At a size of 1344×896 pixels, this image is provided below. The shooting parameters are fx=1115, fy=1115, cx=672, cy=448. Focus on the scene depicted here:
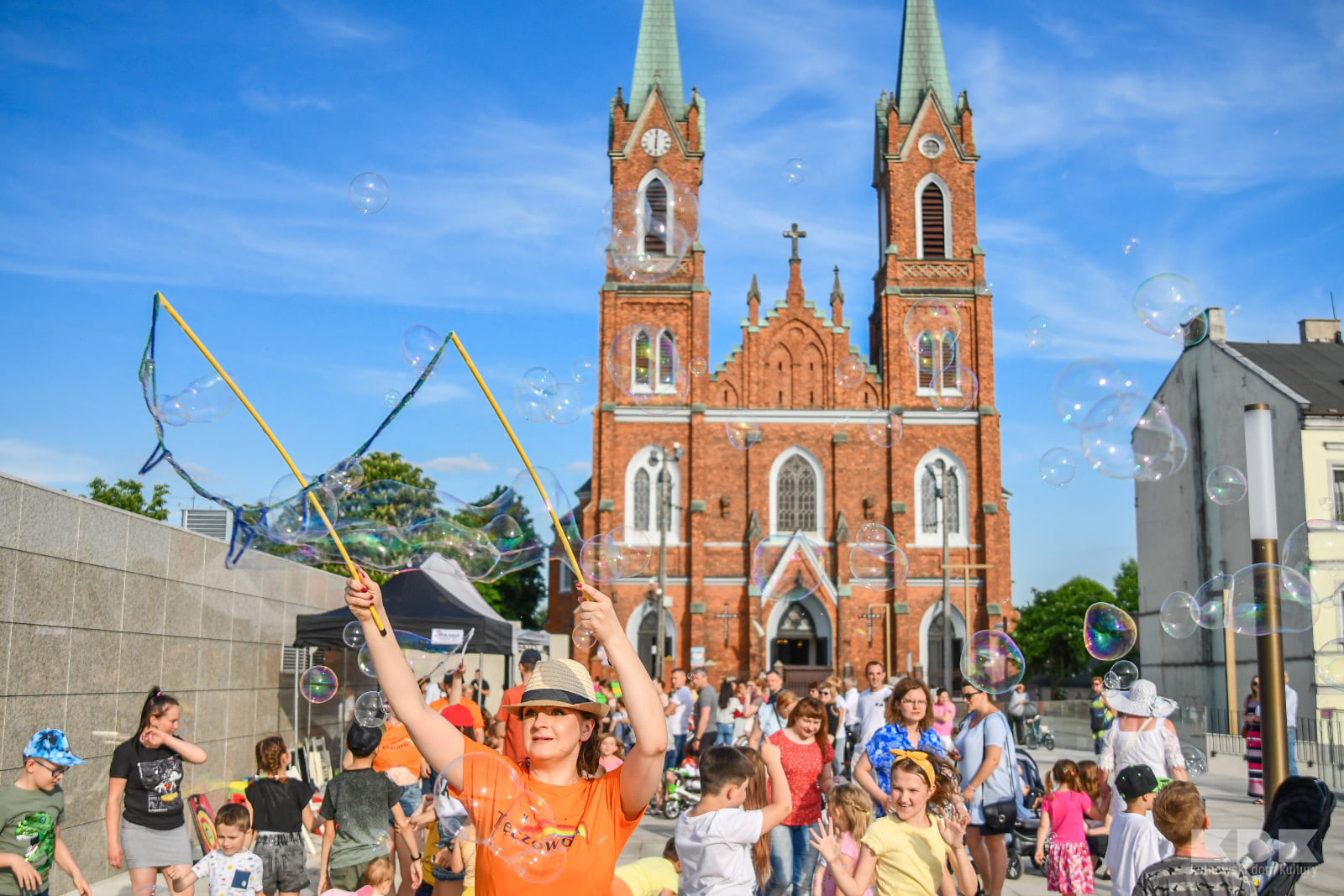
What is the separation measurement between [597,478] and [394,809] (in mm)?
31957

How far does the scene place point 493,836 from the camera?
3211 mm

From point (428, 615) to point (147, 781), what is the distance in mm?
8281

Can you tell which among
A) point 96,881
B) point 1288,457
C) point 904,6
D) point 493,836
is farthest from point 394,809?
point 904,6

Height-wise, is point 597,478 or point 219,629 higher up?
point 597,478

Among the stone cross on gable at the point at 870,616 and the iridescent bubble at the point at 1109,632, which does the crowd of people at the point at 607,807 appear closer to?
the iridescent bubble at the point at 1109,632

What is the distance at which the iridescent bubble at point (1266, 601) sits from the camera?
669 cm

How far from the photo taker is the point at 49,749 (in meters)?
5.71

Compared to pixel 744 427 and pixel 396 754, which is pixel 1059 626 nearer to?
pixel 744 427

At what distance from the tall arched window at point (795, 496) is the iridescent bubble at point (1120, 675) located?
93.0ft

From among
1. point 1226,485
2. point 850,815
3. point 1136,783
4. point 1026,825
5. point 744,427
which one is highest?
point 744,427

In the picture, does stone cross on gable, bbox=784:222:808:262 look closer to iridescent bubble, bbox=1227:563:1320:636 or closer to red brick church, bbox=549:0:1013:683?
red brick church, bbox=549:0:1013:683

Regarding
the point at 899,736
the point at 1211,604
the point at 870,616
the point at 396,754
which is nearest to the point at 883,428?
the point at 870,616

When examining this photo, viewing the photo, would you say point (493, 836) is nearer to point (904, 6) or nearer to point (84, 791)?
point (84, 791)

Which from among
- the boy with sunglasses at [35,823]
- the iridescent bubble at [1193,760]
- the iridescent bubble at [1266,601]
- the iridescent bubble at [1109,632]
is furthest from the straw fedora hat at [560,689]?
the iridescent bubble at [1109,632]
